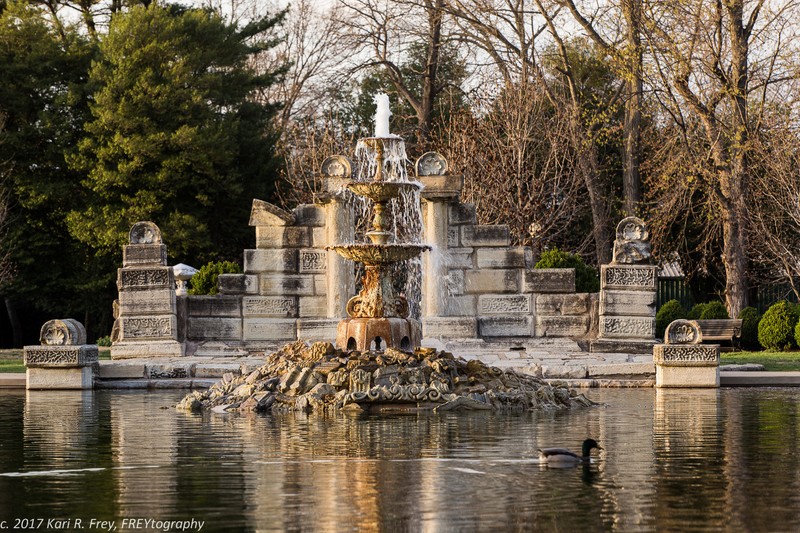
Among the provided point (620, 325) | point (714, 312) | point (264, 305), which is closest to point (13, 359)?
point (264, 305)

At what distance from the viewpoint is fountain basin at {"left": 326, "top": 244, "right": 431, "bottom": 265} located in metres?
19.7

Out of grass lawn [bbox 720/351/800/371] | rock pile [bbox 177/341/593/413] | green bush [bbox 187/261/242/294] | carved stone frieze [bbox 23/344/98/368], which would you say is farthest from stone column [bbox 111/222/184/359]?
grass lawn [bbox 720/351/800/371]

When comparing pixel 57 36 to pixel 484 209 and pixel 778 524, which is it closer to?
pixel 484 209

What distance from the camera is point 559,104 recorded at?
3816cm

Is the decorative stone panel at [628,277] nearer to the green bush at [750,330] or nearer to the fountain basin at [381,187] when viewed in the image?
the fountain basin at [381,187]

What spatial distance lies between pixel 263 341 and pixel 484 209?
11.4 m

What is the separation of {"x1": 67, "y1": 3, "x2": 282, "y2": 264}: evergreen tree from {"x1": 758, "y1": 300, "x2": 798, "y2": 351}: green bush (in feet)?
51.9

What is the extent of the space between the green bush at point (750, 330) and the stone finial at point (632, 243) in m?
7.52

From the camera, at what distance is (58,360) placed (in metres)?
20.4

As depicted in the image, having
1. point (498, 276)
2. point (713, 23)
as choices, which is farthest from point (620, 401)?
point (713, 23)

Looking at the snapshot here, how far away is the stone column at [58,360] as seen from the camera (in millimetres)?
20359

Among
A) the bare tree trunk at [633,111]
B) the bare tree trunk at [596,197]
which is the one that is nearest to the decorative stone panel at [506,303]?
the bare tree trunk at [633,111]

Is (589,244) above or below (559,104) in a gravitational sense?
below

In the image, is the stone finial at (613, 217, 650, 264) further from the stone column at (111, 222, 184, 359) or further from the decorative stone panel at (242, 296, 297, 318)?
the stone column at (111, 222, 184, 359)
